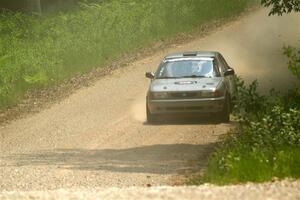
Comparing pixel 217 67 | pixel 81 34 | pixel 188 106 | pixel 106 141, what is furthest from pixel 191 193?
pixel 81 34

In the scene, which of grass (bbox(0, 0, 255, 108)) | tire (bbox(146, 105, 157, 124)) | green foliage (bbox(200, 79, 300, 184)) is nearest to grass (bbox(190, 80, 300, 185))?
green foliage (bbox(200, 79, 300, 184))

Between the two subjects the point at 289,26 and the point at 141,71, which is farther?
the point at 289,26

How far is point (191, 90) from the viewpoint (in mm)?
20078

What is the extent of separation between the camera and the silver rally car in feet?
65.5

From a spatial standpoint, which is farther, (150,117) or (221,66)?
(221,66)

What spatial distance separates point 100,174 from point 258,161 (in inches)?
119

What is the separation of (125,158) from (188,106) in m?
4.41

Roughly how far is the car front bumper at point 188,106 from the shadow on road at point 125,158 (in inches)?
115

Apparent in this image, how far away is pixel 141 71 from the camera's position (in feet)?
97.2

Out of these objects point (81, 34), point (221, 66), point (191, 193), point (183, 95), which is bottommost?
point (81, 34)

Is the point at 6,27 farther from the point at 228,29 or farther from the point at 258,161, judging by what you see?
the point at 258,161

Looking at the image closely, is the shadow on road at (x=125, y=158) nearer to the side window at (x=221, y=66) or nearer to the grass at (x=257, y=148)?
the grass at (x=257, y=148)

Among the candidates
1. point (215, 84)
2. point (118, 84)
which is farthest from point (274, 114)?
point (118, 84)

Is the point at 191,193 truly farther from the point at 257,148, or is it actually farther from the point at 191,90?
the point at 191,90
